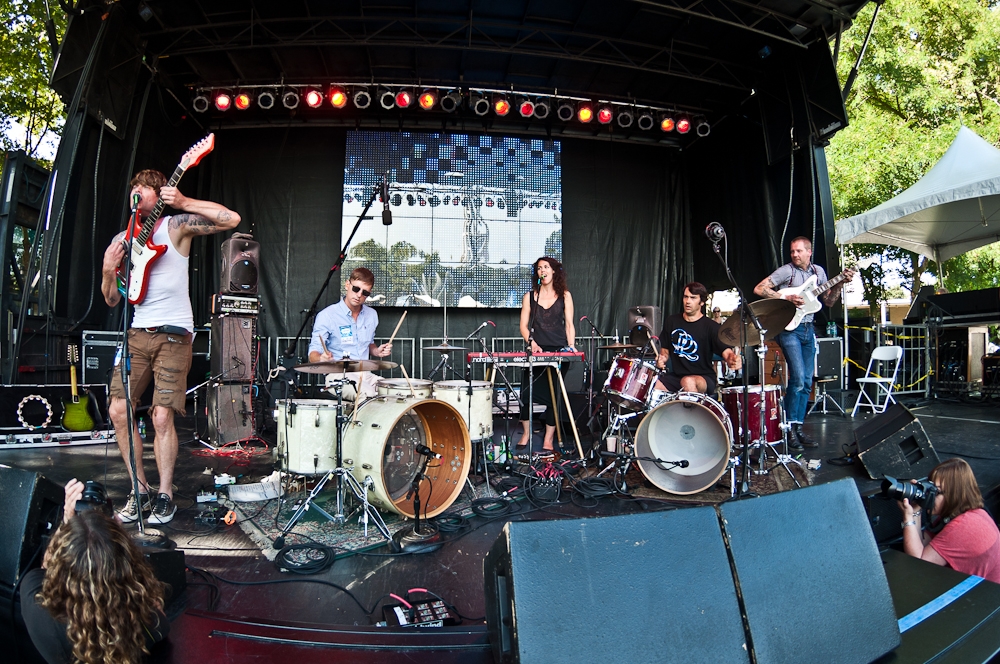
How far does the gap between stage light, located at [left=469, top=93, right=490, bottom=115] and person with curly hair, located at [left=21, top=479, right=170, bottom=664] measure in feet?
26.6

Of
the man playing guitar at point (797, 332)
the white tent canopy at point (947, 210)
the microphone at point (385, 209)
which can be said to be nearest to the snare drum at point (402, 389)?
the microphone at point (385, 209)

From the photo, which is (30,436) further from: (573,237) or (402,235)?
(573,237)

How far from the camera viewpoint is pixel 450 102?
8.45 meters

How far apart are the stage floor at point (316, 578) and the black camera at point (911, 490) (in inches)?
5.9

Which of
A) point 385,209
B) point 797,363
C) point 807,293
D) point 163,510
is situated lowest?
point 163,510

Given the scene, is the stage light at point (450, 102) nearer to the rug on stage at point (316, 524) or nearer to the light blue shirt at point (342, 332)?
the light blue shirt at point (342, 332)

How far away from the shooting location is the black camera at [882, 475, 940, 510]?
7.11 feet

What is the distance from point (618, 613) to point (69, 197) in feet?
24.6

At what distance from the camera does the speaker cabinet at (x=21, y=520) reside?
5.60 ft

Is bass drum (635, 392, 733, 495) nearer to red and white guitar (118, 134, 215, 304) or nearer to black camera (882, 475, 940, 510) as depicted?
black camera (882, 475, 940, 510)

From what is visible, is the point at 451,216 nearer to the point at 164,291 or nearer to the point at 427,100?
the point at 427,100

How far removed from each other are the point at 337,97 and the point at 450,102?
170 centimetres

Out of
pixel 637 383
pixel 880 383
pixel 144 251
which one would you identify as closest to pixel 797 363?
pixel 637 383

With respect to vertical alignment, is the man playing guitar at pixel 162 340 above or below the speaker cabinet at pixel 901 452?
above
